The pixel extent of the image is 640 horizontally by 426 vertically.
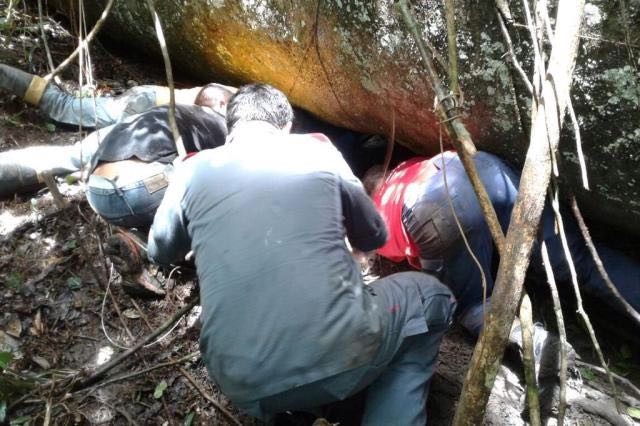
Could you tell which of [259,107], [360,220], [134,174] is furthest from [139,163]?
[360,220]

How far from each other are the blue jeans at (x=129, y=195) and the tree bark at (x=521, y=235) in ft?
6.81

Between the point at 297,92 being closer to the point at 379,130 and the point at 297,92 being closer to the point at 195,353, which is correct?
the point at 379,130

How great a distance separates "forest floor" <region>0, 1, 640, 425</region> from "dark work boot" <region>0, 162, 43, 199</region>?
73 millimetres

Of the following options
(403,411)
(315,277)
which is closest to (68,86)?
(315,277)

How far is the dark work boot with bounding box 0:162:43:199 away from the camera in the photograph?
3.34 meters

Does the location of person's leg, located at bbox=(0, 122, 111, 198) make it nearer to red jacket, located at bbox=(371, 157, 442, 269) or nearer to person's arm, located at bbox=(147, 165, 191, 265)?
person's arm, located at bbox=(147, 165, 191, 265)

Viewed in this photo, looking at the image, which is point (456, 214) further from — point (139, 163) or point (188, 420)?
point (139, 163)

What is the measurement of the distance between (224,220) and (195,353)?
3.38 ft

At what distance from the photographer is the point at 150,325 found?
114 inches

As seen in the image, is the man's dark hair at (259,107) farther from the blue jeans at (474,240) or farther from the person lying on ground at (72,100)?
the person lying on ground at (72,100)

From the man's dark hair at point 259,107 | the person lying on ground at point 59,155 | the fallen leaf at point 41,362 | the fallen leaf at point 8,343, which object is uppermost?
the man's dark hair at point 259,107

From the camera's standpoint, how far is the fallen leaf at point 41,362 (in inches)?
104

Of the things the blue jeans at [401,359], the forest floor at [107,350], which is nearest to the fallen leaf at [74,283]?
the forest floor at [107,350]

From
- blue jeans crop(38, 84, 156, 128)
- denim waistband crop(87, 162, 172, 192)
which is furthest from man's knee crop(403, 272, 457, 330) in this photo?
blue jeans crop(38, 84, 156, 128)
